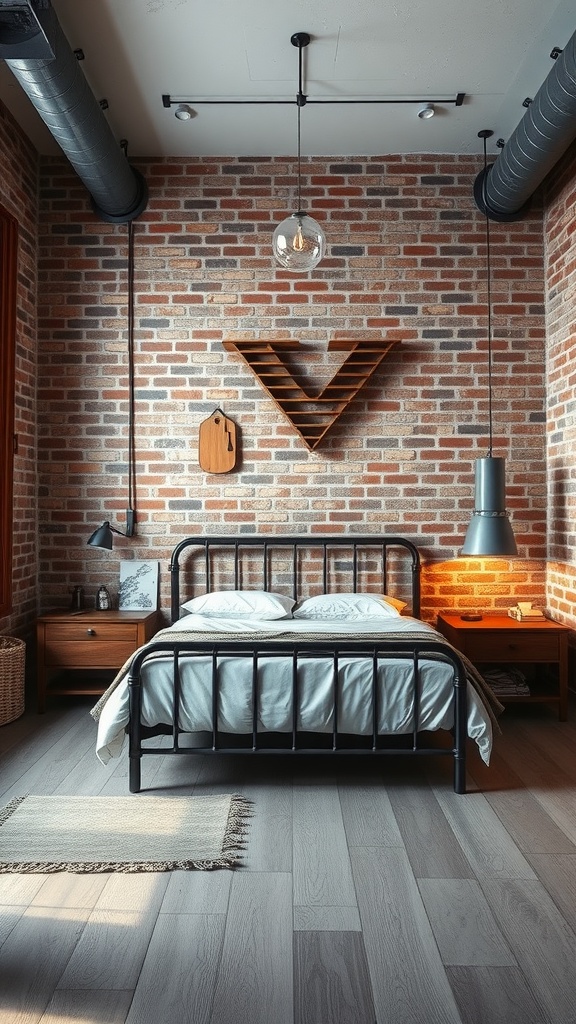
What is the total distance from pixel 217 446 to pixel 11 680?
68.5 inches

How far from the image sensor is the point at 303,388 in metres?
4.60

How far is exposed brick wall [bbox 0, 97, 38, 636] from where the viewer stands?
4188mm

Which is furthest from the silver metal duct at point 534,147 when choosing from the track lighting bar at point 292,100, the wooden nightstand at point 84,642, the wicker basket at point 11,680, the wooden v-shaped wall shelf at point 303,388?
the wicker basket at point 11,680

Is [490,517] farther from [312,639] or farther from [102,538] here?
[102,538]

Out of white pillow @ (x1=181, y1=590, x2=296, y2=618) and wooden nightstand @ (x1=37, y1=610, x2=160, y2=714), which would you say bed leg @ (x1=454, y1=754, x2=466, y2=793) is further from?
wooden nightstand @ (x1=37, y1=610, x2=160, y2=714)

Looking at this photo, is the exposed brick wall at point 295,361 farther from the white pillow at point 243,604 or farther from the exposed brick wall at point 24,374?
the white pillow at point 243,604

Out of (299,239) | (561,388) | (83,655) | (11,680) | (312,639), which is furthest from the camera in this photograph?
(561,388)

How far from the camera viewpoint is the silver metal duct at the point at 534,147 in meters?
3.22

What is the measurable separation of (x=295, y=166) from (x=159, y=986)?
4.34 meters

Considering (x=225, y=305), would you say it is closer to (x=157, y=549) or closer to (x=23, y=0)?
(x=157, y=549)

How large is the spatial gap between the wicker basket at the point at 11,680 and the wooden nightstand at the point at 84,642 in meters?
0.13

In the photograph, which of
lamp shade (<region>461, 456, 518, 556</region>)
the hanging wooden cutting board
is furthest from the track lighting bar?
lamp shade (<region>461, 456, 518, 556</region>)

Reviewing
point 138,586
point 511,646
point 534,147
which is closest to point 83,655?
point 138,586

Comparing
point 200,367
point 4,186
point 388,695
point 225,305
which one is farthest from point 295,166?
point 388,695
